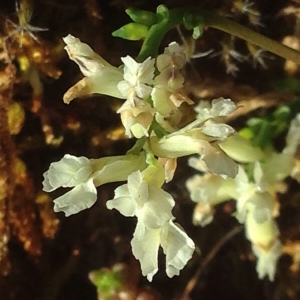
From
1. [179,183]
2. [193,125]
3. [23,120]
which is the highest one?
[193,125]

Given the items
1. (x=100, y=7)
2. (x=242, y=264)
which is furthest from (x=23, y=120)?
(x=242, y=264)

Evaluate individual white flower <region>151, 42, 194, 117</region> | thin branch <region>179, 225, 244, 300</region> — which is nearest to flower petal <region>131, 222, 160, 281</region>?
individual white flower <region>151, 42, 194, 117</region>

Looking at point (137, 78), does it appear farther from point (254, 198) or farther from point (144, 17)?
point (254, 198)

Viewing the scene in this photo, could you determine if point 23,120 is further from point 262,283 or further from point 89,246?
point 262,283

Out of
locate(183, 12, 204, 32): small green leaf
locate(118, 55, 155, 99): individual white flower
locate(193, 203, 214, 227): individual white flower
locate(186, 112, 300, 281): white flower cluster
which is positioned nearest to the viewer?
locate(118, 55, 155, 99): individual white flower

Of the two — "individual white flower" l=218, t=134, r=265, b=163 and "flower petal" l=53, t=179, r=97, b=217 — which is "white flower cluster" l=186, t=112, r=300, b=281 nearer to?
"individual white flower" l=218, t=134, r=265, b=163

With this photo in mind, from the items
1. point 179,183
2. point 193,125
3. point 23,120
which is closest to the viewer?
point 193,125

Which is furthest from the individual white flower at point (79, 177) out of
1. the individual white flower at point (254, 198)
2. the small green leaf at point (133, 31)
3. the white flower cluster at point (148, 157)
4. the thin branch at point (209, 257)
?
the thin branch at point (209, 257)

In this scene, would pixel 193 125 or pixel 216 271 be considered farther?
pixel 216 271
